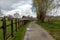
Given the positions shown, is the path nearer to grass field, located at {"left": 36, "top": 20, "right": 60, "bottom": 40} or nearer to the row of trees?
grass field, located at {"left": 36, "top": 20, "right": 60, "bottom": 40}

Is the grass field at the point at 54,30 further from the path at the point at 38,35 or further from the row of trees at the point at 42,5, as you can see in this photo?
the row of trees at the point at 42,5

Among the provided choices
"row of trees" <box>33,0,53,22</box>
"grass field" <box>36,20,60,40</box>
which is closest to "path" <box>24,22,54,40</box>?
"grass field" <box>36,20,60,40</box>

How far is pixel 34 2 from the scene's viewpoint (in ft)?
159

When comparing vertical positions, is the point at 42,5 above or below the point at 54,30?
above

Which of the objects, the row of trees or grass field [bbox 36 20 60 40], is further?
the row of trees

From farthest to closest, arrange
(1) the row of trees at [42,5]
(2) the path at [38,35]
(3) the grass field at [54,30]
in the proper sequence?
(1) the row of trees at [42,5] → (3) the grass field at [54,30] → (2) the path at [38,35]

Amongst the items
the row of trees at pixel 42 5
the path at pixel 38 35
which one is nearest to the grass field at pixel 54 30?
the path at pixel 38 35

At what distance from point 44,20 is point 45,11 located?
8.63 m

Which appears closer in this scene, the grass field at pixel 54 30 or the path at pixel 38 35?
the path at pixel 38 35

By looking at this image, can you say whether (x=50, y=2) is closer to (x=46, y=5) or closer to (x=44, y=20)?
(x=46, y=5)

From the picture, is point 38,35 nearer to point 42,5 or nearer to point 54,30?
point 54,30

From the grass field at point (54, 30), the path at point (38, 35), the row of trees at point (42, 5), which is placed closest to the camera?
the path at point (38, 35)

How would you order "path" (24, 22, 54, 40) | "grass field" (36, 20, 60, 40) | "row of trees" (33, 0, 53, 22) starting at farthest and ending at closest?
"row of trees" (33, 0, 53, 22)
"grass field" (36, 20, 60, 40)
"path" (24, 22, 54, 40)

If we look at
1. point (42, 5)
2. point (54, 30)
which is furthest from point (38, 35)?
point (42, 5)
